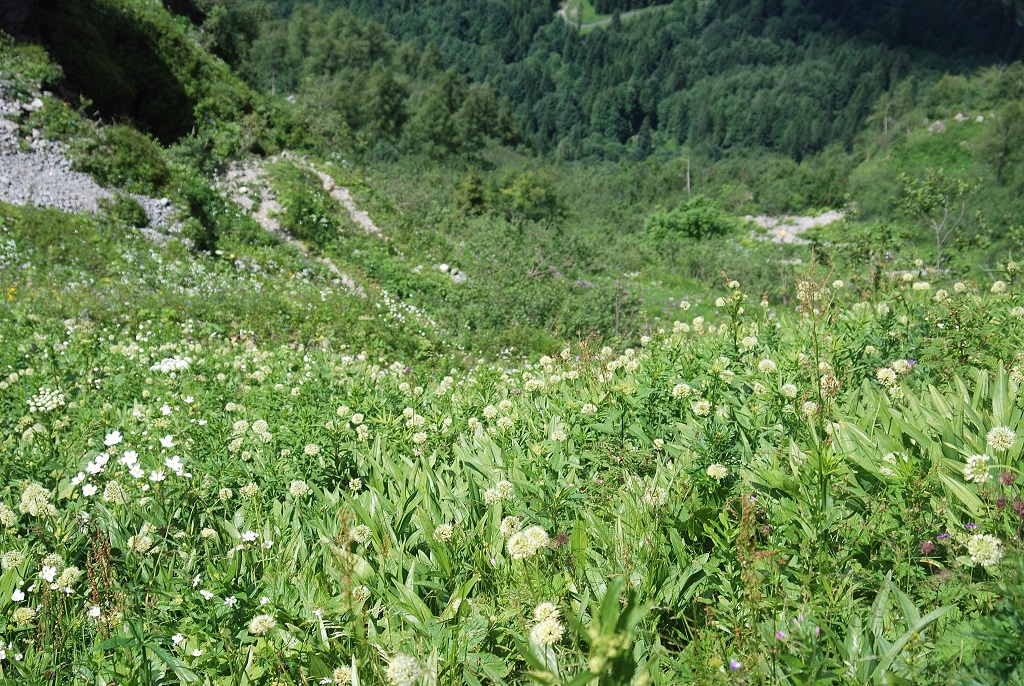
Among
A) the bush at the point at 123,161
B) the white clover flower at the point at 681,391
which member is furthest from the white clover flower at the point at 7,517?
the bush at the point at 123,161

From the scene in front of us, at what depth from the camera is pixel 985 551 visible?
5.54ft

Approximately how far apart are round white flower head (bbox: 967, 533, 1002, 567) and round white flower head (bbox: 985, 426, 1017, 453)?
0.58m

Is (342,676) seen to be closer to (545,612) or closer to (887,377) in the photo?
(545,612)

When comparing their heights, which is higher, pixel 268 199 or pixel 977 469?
pixel 977 469

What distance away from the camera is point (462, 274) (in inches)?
630

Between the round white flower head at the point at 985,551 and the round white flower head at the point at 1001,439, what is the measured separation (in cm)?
58

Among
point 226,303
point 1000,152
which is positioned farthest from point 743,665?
point 1000,152

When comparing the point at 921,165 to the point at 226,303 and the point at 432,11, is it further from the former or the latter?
the point at 432,11

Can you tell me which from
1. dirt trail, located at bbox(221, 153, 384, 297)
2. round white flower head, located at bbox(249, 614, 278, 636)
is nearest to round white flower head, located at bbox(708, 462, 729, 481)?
round white flower head, located at bbox(249, 614, 278, 636)

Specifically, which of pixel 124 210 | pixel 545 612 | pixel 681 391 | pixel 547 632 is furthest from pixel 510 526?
pixel 124 210

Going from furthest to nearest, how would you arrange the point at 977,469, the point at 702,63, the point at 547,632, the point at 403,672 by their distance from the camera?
the point at 702,63 < the point at 977,469 < the point at 547,632 < the point at 403,672

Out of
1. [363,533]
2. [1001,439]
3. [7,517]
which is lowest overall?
[363,533]

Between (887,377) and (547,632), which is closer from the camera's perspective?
(547,632)

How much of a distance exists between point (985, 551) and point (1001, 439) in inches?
27.1
